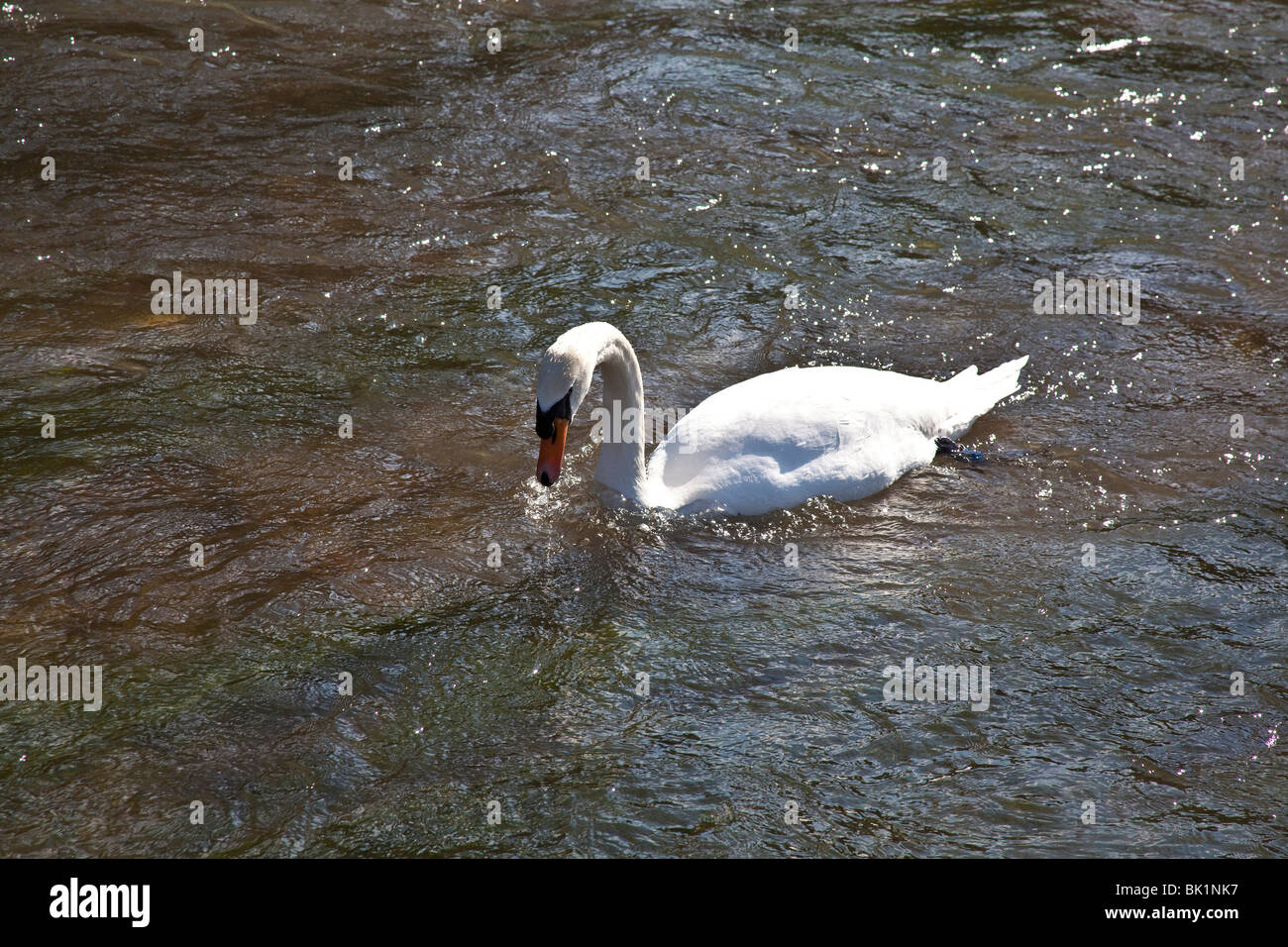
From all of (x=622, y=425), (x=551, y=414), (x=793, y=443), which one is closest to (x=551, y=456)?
(x=551, y=414)

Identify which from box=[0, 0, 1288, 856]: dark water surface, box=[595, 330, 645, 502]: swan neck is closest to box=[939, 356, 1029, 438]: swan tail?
box=[0, 0, 1288, 856]: dark water surface

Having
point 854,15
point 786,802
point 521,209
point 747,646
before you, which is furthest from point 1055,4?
point 786,802

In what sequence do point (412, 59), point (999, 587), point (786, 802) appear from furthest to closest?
point (412, 59)
point (999, 587)
point (786, 802)

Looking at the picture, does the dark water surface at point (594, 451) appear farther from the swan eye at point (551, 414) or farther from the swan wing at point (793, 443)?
the swan eye at point (551, 414)

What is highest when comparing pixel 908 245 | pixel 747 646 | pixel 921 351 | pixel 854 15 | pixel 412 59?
pixel 854 15

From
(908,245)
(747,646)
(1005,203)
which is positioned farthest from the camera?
(1005,203)

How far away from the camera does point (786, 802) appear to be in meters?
4.43

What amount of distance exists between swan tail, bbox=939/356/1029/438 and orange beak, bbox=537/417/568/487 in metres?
2.44

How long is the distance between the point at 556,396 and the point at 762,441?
4.09 ft

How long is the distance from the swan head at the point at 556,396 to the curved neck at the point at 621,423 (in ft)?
1.33

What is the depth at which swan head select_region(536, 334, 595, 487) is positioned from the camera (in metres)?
5.37

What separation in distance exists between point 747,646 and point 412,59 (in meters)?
8.57

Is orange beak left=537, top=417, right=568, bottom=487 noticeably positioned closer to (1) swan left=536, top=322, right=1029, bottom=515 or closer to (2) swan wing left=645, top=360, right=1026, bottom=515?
(1) swan left=536, top=322, right=1029, bottom=515
